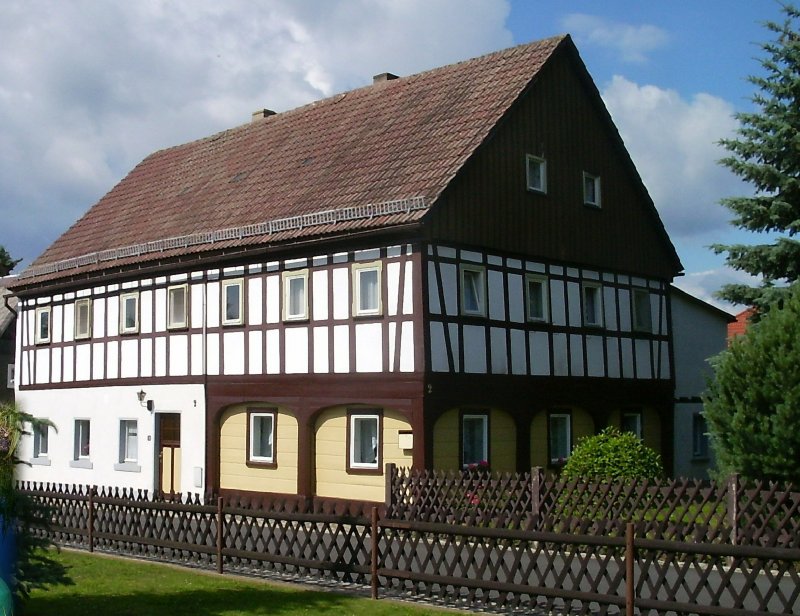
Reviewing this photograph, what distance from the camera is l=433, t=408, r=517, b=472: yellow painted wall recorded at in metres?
21.8

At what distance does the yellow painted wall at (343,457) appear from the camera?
21969mm

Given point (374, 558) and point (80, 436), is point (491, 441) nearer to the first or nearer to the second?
point (374, 558)

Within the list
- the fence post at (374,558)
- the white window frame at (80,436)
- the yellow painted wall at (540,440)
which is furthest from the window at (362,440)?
the white window frame at (80,436)

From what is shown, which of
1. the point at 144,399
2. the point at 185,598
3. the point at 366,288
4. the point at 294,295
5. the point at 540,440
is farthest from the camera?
the point at 144,399

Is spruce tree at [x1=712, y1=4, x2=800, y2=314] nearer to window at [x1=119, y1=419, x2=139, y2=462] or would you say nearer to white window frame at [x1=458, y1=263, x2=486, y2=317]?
white window frame at [x1=458, y1=263, x2=486, y2=317]

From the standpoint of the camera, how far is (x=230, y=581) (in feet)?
47.6

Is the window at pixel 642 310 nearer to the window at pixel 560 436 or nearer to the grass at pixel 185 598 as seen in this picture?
the window at pixel 560 436

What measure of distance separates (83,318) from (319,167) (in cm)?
856

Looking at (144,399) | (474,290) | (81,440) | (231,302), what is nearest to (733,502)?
(474,290)

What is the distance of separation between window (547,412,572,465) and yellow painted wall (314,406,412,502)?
4.48 metres

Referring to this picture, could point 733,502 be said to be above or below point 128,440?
below

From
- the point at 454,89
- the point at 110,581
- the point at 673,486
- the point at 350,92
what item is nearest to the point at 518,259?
the point at 454,89

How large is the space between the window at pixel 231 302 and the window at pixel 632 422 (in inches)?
386

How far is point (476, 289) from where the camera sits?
75.2ft
